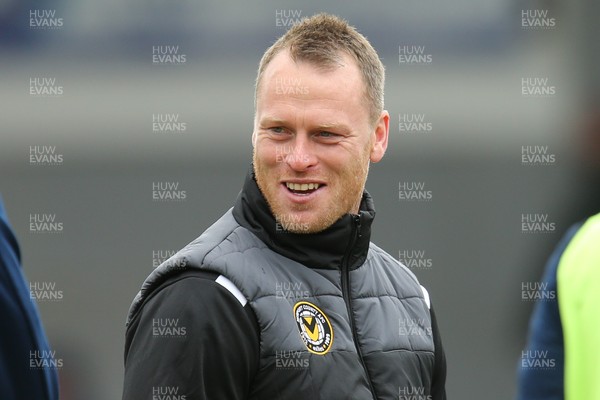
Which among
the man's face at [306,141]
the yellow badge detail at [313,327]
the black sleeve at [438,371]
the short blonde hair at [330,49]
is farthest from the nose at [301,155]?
the black sleeve at [438,371]

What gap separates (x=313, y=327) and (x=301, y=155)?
0.32m

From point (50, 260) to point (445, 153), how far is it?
179 centimetres

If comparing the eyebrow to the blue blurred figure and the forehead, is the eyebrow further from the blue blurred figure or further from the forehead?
the blue blurred figure

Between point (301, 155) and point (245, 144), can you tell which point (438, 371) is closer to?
point (301, 155)

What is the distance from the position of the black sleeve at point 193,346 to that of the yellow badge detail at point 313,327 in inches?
3.8

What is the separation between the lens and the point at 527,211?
15.6ft

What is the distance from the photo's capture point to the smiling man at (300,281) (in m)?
1.83

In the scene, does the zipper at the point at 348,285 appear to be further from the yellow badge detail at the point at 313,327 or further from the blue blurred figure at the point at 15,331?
the blue blurred figure at the point at 15,331

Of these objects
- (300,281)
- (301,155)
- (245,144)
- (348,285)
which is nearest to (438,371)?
(348,285)

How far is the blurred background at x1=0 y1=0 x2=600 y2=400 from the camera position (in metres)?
4.61

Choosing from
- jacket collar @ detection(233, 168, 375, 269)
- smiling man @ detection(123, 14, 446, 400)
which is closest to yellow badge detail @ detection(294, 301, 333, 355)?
smiling man @ detection(123, 14, 446, 400)

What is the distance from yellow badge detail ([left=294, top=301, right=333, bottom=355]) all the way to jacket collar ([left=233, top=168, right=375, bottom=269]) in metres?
0.11

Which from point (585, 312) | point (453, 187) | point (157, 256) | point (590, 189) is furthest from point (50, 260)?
point (585, 312)

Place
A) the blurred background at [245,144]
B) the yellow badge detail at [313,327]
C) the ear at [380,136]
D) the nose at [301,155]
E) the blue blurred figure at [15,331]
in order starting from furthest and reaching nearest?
the blurred background at [245,144] → the ear at [380,136] → the nose at [301,155] → the yellow badge detail at [313,327] → the blue blurred figure at [15,331]
